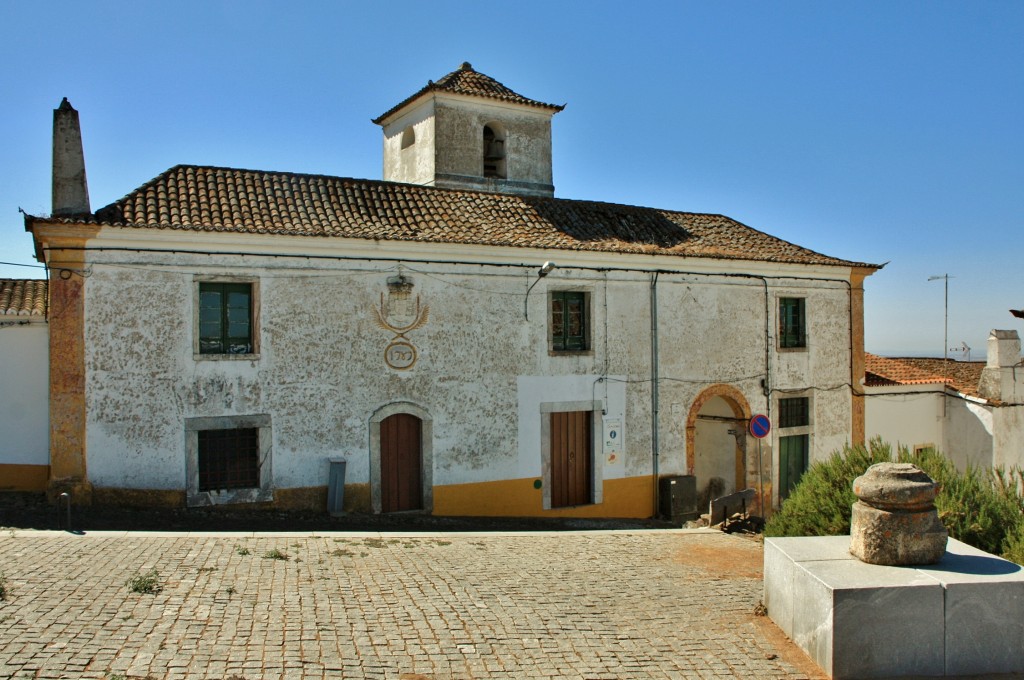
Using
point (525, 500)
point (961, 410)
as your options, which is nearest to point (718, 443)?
point (525, 500)

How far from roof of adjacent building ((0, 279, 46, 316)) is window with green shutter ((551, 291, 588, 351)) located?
8751 millimetres

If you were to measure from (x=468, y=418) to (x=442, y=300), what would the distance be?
2203 millimetres

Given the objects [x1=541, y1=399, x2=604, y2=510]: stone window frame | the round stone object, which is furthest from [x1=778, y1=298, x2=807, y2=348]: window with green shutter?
the round stone object

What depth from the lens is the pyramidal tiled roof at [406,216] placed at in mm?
13438

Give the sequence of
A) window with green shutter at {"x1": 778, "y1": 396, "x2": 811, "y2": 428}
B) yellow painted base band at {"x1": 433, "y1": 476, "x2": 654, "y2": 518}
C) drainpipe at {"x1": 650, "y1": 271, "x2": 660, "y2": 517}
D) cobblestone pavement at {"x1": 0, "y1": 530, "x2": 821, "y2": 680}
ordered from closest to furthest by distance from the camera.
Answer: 1. cobblestone pavement at {"x1": 0, "y1": 530, "x2": 821, "y2": 680}
2. yellow painted base band at {"x1": 433, "y1": 476, "x2": 654, "y2": 518}
3. drainpipe at {"x1": 650, "y1": 271, "x2": 660, "y2": 517}
4. window with green shutter at {"x1": 778, "y1": 396, "x2": 811, "y2": 428}

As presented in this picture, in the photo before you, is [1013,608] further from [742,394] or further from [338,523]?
[742,394]

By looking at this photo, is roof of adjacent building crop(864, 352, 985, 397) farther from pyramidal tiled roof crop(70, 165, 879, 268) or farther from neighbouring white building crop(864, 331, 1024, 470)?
pyramidal tiled roof crop(70, 165, 879, 268)

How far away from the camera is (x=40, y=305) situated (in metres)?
13.4

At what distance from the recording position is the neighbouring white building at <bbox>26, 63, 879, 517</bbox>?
41.0 ft

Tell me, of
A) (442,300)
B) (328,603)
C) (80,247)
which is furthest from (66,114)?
(328,603)

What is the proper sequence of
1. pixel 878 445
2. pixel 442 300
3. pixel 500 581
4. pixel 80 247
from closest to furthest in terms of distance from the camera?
pixel 500 581 → pixel 878 445 → pixel 80 247 → pixel 442 300

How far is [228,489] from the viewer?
1307cm

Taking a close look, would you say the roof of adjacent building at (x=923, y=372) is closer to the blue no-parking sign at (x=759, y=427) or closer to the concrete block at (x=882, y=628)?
the blue no-parking sign at (x=759, y=427)

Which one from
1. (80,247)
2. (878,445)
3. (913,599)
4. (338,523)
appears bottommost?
(338,523)
